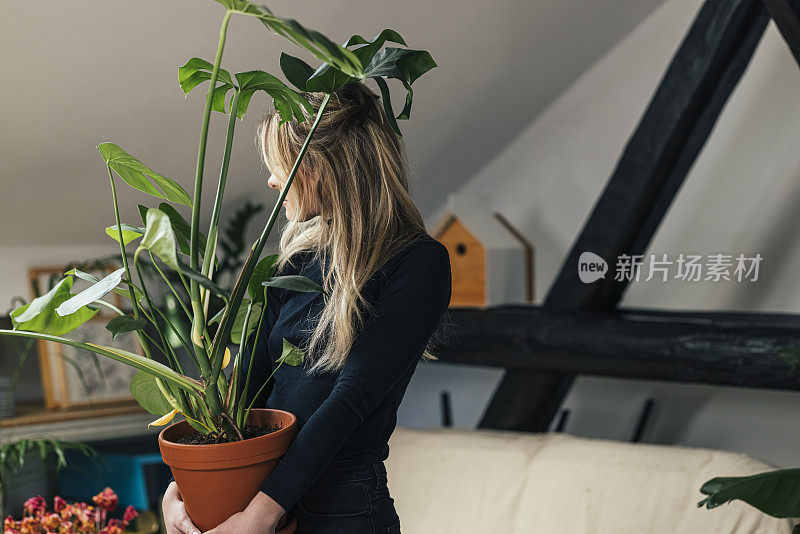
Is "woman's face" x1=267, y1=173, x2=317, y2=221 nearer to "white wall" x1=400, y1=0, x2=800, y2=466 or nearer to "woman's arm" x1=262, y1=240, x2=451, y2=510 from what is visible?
"woman's arm" x1=262, y1=240, x2=451, y2=510

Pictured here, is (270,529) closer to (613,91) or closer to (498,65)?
(498,65)

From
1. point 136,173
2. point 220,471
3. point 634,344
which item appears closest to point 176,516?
point 220,471

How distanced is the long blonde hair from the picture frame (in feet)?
5.54

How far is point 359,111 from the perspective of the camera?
3.73 feet

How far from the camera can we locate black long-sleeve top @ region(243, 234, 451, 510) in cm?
100

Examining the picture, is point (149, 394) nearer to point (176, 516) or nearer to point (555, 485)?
point (176, 516)

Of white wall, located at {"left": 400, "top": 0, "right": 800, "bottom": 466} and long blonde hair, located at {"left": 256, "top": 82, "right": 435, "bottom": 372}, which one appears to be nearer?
long blonde hair, located at {"left": 256, "top": 82, "right": 435, "bottom": 372}

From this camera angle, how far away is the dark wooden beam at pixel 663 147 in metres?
2.37

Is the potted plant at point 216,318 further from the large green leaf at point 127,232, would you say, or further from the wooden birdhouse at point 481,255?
the wooden birdhouse at point 481,255

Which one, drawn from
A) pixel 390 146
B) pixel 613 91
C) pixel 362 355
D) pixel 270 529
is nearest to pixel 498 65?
pixel 613 91

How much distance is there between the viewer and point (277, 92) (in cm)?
105

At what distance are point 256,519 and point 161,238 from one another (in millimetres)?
364

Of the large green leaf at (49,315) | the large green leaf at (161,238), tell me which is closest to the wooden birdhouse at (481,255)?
the large green leaf at (49,315)

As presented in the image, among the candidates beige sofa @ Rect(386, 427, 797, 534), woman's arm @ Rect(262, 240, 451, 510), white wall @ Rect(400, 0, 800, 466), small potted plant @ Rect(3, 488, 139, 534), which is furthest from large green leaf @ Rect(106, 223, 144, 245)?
white wall @ Rect(400, 0, 800, 466)
